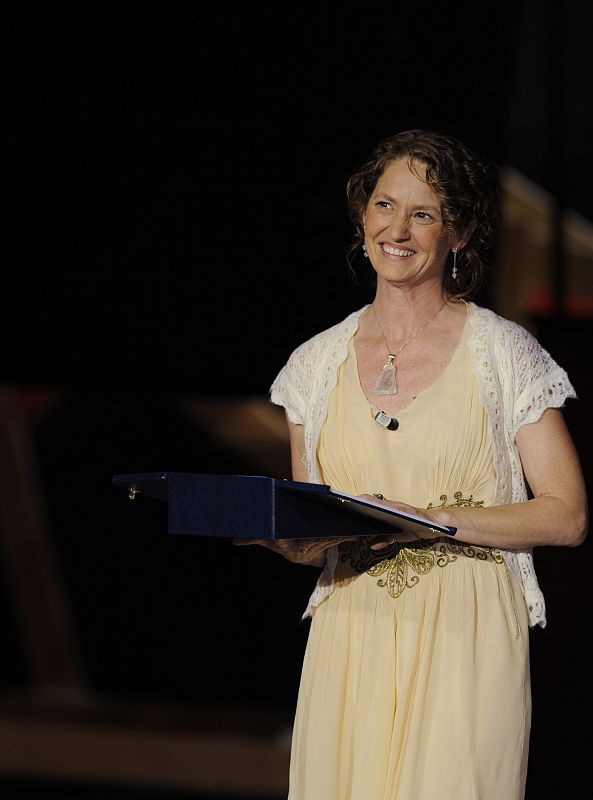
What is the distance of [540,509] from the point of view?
202 centimetres

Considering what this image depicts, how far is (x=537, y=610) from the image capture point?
2.13m

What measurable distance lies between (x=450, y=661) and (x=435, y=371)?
1.58 ft

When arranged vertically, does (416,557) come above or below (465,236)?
below

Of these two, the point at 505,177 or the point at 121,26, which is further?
the point at 505,177

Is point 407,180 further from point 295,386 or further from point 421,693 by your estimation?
point 421,693

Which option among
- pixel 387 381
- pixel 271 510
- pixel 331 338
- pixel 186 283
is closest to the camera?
pixel 271 510

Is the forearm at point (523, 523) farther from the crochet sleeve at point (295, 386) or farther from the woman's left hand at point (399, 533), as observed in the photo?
the crochet sleeve at point (295, 386)

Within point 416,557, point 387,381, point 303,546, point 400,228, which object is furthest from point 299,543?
point 400,228

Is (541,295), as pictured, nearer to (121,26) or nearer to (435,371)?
(121,26)

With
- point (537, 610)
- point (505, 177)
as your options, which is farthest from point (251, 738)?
point (537, 610)

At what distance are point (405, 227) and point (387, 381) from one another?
261mm

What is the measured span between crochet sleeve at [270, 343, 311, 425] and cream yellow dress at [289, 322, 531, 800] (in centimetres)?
13

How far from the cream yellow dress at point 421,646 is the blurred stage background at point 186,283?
1.35 metres

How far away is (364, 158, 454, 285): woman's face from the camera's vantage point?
213cm
